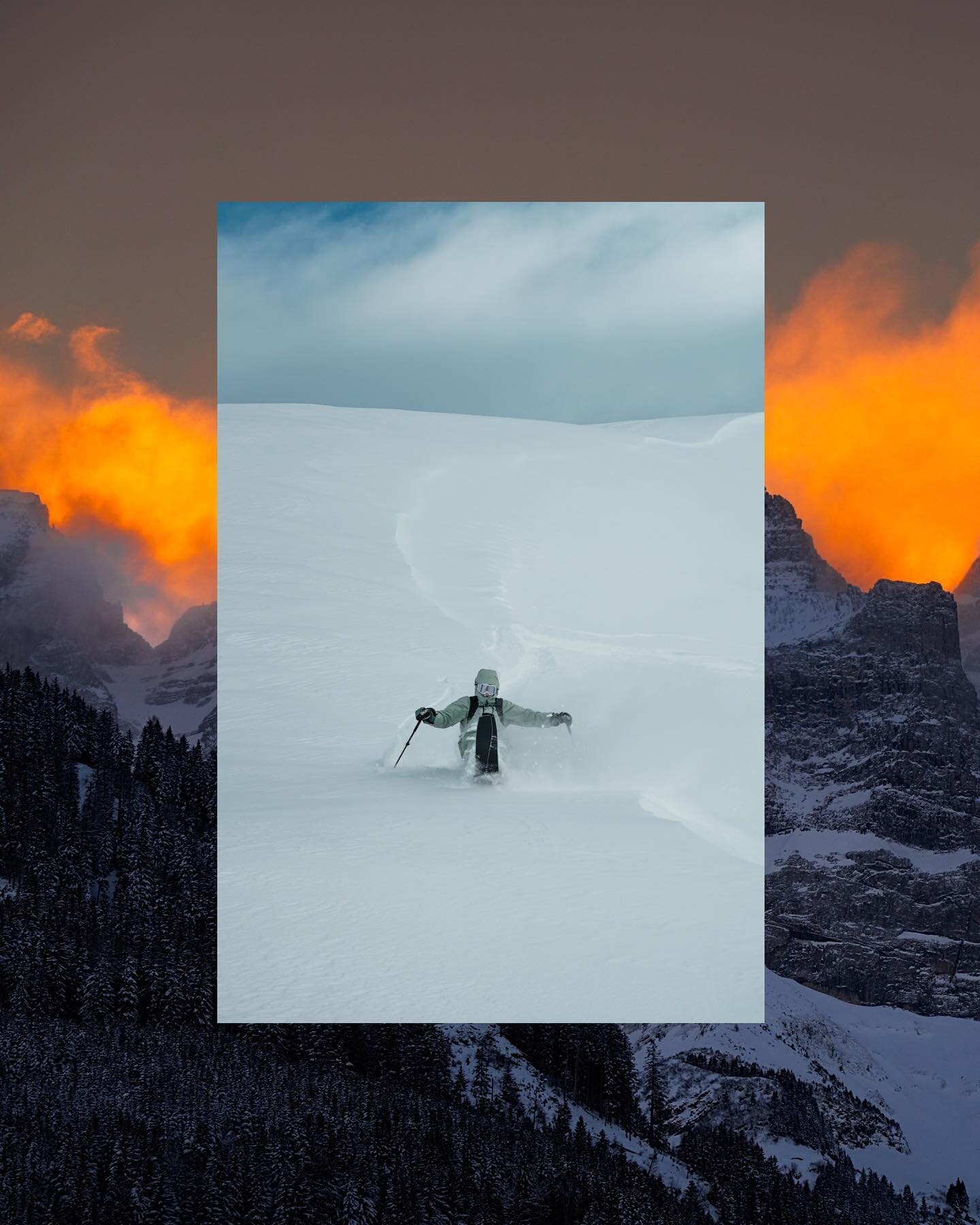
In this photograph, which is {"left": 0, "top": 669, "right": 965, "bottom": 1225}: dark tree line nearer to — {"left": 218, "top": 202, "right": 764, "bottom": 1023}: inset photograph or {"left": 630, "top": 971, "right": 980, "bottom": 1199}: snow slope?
{"left": 630, "top": 971, "right": 980, "bottom": 1199}: snow slope

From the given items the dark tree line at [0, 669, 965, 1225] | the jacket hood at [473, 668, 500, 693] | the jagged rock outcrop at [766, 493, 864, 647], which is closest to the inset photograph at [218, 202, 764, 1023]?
the jacket hood at [473, 668, 500, 693]

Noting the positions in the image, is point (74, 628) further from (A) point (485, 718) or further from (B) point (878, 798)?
(B) point (878, 798)

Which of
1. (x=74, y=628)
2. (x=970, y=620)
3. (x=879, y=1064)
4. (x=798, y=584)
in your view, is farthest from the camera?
(x=798, y=584)

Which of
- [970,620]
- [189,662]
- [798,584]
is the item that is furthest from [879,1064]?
[189,662]

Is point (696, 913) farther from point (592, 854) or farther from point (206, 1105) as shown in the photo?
point (206, 1105)

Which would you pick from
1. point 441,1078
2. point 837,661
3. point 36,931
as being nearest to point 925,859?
point 837,661

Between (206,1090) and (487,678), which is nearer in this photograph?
(487,678)
